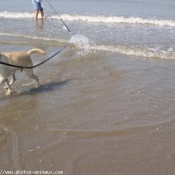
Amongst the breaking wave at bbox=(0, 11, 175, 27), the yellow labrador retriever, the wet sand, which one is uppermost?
the breaking wave at bbox=(0, 11, 175, 27)

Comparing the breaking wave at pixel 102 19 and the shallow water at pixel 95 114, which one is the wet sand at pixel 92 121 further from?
the breaking wave at pixel 102 19

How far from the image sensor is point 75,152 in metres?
3.86

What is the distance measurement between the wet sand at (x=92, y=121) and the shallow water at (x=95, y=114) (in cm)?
1

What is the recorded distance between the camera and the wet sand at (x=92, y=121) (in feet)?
11.9

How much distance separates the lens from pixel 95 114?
496 cm

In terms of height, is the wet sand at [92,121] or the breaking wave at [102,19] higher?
the breaking wave at [102,19]

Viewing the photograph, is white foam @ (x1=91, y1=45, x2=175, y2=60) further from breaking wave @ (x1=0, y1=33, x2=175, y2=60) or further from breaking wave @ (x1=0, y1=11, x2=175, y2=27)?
breaking wave @ (x1=0, y1=11, x2=175, y2=27)

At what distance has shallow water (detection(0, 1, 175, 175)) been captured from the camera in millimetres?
3660

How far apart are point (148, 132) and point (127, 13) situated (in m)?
14.0

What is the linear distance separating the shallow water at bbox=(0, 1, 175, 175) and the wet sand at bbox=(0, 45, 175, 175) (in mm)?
13

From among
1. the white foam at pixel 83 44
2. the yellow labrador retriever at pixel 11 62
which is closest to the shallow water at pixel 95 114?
the white foam at pixel 83 44

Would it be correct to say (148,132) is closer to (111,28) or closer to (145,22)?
(111,28)

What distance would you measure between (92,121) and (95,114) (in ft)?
0.92

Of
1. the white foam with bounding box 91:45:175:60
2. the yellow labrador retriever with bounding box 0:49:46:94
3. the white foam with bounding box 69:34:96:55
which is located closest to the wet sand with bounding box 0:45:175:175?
the yellow labrador retriever with bounding box 0:49:46:94
